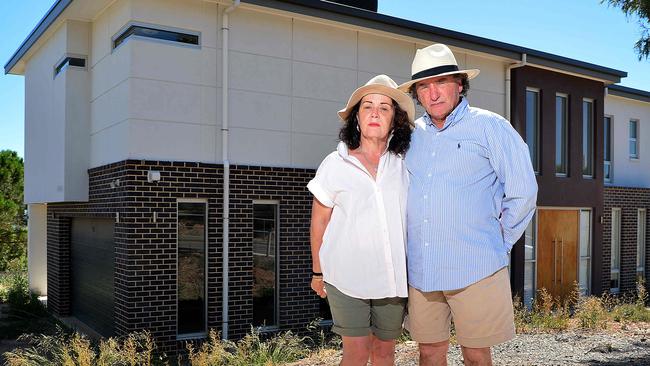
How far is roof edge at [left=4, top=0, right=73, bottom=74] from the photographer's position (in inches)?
430

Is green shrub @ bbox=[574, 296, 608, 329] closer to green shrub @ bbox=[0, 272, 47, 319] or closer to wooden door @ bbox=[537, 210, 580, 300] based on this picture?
wooden door @ bbox=[537, 210, 580, 300]

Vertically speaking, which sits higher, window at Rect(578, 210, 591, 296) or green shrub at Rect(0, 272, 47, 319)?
window at Rect(578, 210, 591, 296)

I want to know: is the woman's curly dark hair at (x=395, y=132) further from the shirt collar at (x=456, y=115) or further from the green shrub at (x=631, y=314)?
the green shrub at (x=631, y=314)

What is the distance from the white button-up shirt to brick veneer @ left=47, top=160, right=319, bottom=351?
5.96 metres

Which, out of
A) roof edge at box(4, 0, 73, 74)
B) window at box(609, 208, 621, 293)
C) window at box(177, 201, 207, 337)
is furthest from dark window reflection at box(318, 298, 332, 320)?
window at box(609, 208, 621, 293)

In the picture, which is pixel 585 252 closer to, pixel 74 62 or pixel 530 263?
pixel 530 263

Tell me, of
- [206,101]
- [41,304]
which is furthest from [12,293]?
[206,101]

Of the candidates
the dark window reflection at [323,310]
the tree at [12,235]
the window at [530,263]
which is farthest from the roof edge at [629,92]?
the tree at [12,235]

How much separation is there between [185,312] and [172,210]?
4.94 ft

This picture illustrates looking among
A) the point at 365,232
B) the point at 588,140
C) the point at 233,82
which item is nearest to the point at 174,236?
the point at 233,82

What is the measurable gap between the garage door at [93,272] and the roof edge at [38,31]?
346 cm

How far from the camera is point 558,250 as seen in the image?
14.5 metres

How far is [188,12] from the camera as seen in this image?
31.8 ft

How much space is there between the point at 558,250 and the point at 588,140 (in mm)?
2667
